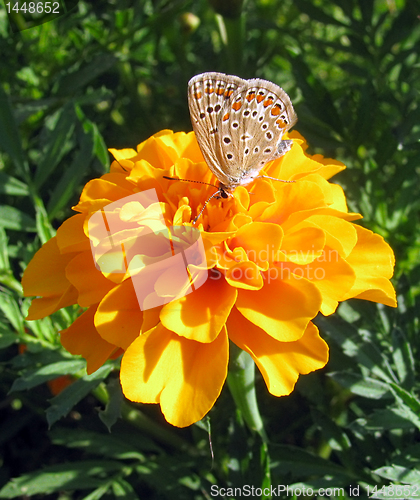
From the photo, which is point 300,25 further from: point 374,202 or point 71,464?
point 71,464

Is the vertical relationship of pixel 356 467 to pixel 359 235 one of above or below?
below

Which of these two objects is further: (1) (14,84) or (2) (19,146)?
(1) (14,84)

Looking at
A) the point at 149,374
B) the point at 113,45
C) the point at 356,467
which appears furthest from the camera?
the point at 113,45

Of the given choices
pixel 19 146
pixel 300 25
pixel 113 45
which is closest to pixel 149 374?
pixel 19 146

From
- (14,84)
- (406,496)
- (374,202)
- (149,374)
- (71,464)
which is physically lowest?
(71,464)

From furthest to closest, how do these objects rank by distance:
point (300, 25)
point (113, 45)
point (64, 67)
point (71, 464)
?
point (300, 25)
point (64, 67)
point (113, 45)
point (71, 464)

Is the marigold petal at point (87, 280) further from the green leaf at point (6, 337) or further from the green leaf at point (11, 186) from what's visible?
the green leaf at point (11, 186)
